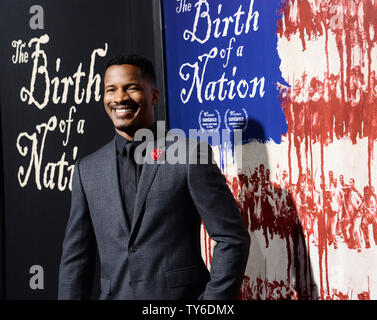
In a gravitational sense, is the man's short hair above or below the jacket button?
above

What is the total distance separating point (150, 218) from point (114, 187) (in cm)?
22

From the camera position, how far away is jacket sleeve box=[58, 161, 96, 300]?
87.1 inches

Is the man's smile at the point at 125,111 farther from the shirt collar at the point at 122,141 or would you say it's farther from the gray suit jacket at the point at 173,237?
the gray suit jacket at the point at 173,237

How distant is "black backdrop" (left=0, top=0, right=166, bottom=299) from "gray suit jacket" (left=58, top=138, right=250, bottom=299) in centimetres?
119

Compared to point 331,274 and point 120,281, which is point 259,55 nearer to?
point 331,274

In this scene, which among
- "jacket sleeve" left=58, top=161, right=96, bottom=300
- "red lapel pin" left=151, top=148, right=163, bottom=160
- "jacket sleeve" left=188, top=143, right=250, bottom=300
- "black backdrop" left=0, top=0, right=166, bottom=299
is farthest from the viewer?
"black backdrop" left=0, top=0, right=166, bottom=299

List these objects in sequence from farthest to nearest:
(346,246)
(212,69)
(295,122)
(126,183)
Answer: (212,69) → (295,122) → (346,246) → (126,183)

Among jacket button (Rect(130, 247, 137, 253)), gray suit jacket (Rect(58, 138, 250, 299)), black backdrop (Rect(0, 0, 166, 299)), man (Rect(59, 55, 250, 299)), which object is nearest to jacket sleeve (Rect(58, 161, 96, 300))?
man (Rect(59, 55, 250, 299))

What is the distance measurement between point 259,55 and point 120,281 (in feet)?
4.36

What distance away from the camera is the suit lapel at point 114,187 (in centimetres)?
205

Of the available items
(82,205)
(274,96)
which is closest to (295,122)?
(274,96)

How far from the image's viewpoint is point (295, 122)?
2.46 metres

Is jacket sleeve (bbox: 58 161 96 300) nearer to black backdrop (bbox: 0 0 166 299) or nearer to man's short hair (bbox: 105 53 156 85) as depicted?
man's short hair (bbox: 105 53 156 85)

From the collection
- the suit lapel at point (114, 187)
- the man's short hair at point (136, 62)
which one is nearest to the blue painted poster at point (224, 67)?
the man's short hair at point (136, 62)
